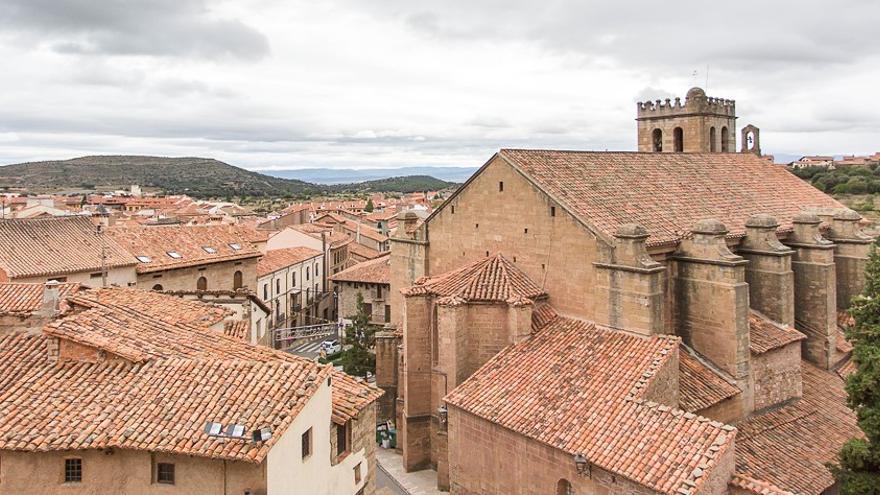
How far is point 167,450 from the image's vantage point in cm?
1039

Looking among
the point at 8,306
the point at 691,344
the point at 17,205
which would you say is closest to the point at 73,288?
the point at 8,306

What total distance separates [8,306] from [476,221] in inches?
523

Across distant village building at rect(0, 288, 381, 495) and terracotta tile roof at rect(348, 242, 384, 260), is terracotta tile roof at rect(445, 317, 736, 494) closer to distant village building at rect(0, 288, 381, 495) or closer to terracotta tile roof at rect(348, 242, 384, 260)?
distant village building at rect(0, 288, 381, 495)

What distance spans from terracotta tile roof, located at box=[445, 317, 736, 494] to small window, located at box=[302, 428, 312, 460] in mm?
6007

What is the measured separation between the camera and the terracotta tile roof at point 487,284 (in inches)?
786

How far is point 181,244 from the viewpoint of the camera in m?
37.8

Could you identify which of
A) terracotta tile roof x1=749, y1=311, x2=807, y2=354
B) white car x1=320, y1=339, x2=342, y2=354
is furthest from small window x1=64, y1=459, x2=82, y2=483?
white car x1=320, y1=339, x2=342, y2=354

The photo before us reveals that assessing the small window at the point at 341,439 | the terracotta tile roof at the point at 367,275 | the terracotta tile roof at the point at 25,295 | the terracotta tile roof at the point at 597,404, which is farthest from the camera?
the terracotta tile roof at the point at 367,275

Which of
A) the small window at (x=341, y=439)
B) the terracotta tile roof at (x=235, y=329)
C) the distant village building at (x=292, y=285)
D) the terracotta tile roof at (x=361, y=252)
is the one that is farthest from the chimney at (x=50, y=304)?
the terracotta tile roof at (x=361, y=252)

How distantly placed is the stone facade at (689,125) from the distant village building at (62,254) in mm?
25819

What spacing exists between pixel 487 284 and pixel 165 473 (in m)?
11.4

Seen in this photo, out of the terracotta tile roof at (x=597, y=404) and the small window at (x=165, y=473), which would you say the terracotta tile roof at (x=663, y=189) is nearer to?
the terracotta tile roof at (x=597, y=404)

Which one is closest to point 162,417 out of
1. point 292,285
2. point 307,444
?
point 307,444

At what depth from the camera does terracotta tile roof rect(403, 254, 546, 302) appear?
20.0 m
